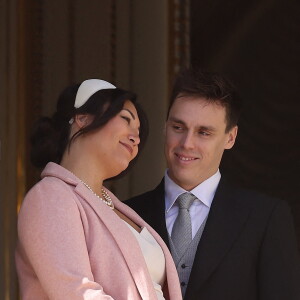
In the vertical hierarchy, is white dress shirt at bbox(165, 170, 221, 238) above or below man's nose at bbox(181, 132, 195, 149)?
below

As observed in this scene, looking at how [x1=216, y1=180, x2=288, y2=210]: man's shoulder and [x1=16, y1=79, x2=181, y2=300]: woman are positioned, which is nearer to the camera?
[x1=16, y1=79, x2=181, y2=300]: woman

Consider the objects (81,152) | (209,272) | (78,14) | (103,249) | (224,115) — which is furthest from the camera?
(78,14)

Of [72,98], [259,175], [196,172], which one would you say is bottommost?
[259,175]

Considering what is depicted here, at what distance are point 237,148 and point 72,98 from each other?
6.91 feet

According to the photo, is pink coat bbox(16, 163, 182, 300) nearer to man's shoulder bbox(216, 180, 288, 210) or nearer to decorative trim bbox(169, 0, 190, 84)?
man's shoulder bbox(216, 180, 288, 210)

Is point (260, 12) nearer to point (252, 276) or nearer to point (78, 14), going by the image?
point (78, 14)

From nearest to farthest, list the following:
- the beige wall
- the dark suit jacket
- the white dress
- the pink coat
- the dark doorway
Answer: the pink coat, the white dress, the dark suit jacket, the beige wall, the dark doorway

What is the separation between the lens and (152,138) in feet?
13.9

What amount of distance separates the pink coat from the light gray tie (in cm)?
45

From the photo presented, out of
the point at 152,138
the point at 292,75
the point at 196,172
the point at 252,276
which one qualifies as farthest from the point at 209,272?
the point at 292,75

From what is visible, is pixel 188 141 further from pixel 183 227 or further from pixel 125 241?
pixel 125 241

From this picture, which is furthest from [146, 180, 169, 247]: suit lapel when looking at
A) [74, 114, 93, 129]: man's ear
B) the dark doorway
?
the dark doorway

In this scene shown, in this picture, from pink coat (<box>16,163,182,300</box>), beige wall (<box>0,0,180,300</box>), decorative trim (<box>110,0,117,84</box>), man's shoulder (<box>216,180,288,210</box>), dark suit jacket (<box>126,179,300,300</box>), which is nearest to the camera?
pink coat (<box>16,163,182,300</box>)

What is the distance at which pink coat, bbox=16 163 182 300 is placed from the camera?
2.12 metres
